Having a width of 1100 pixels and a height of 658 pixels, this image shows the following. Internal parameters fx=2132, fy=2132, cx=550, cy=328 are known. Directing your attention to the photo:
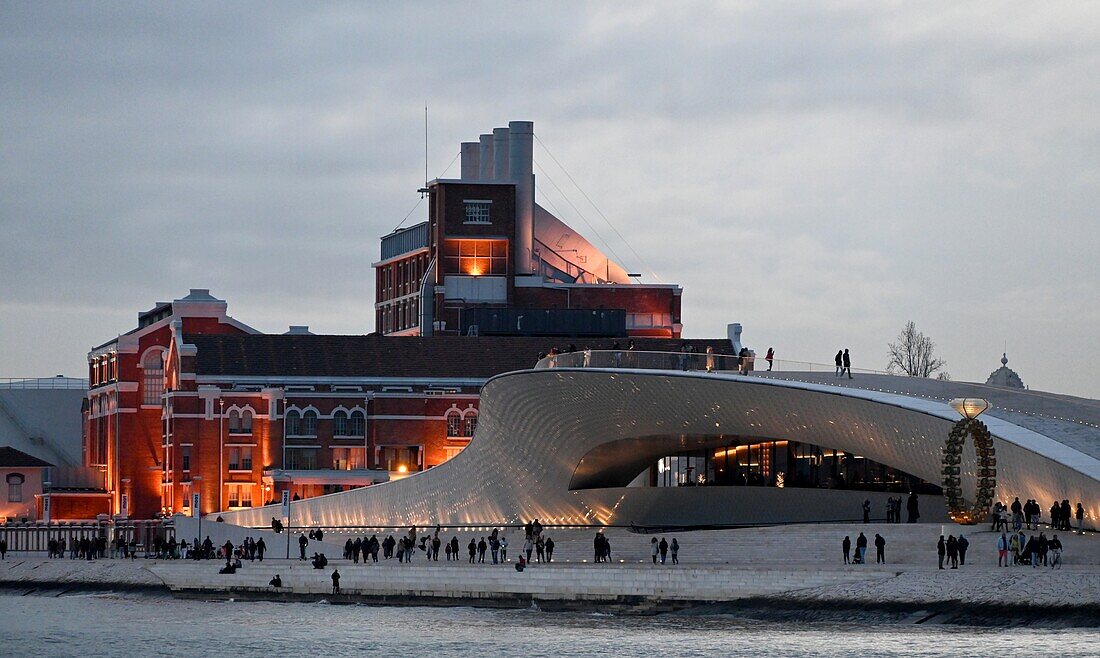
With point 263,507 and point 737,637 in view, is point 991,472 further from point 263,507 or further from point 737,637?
point 263,507

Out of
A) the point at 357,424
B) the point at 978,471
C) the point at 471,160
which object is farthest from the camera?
the point at 471,160

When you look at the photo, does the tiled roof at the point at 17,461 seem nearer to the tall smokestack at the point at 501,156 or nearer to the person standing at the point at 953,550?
the tall smokestack at the point at 501,156

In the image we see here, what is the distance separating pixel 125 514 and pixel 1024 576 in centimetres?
5708

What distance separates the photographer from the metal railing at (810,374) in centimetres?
5803

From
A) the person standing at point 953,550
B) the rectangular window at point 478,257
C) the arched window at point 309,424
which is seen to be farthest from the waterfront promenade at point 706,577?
the rectangular window at point 478,257

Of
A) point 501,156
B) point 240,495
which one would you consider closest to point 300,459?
point 240,495

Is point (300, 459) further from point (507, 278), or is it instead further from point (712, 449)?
point (712, 449)

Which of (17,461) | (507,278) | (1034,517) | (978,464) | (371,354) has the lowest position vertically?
(1034,517)

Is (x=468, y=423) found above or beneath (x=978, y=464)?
above

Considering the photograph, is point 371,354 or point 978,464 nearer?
point 978,464

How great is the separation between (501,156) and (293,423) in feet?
68.8

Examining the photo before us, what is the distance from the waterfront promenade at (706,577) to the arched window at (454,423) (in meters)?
22.4

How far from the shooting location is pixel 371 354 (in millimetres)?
89938

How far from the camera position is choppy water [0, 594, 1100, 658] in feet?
142
